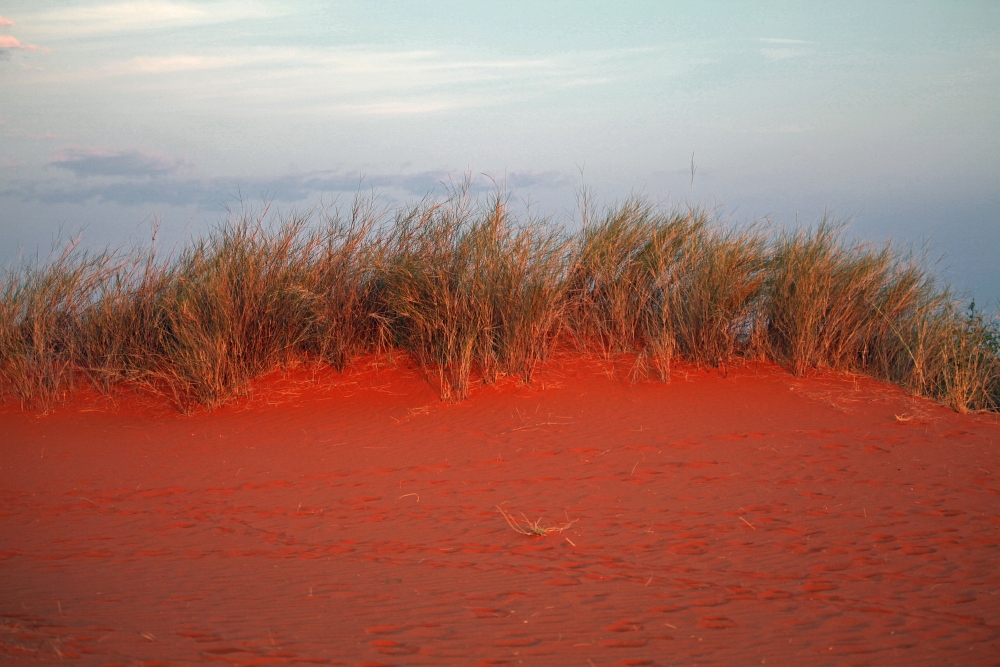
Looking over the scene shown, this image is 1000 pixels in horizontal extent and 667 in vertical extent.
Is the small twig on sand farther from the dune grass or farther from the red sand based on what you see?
the dune grass

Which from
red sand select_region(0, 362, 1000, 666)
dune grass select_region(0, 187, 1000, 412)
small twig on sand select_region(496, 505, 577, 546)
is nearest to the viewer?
red sand select_region(0, 362, 1000, 666)

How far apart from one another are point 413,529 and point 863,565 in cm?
311

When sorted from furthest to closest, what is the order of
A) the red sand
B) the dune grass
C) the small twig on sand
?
the dune grass, the small twig on sand, the red sand

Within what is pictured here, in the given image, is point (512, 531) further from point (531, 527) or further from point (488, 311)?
point (488, 311)

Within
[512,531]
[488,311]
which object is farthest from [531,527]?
[488,311]

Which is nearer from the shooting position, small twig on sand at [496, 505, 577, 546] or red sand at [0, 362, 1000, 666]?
red sand at [0, 362, 1000, 666]

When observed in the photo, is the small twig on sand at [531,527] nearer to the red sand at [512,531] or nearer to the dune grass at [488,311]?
the red sand at [512,531]

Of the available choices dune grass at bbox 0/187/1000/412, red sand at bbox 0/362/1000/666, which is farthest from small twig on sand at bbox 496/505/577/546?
dune grass at bbox 0/187/1000/412

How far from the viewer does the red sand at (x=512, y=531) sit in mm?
3846

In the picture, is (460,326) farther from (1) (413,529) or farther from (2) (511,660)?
(2) (511,660)

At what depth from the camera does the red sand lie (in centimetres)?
385

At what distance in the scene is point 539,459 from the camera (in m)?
7.70

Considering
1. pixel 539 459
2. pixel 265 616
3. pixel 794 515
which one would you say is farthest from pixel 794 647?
pixel 539 459

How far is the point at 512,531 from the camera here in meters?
5.68
